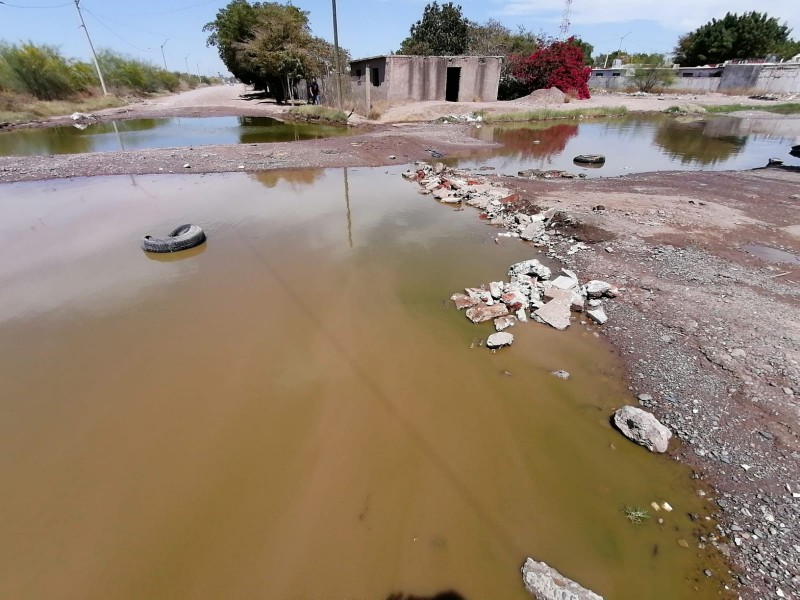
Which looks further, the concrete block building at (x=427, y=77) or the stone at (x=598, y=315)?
the concrete block building at (x=427, y=77)

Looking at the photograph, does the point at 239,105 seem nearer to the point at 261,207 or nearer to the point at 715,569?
the point at 261,207

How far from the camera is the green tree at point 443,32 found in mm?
35812

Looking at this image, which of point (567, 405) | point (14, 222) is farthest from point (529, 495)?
point (14, 222)

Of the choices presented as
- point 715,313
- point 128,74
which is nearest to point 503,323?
point 715,313

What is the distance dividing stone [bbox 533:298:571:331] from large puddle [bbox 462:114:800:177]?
8796mm

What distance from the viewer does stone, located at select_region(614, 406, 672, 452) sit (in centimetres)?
322

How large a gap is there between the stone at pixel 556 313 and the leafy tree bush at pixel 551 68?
3297 cm

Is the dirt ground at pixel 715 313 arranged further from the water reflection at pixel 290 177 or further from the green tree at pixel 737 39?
the green tree at pixel 737 39

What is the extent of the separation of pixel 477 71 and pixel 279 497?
3013 cm

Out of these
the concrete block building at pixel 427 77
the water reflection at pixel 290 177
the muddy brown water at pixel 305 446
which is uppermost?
the concrete block building at pixel 427 77

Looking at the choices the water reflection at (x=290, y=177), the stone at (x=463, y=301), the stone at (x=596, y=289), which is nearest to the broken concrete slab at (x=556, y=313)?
the stone at (x=596, y=289)

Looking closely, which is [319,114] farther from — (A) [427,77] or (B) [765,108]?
(B) [765,108]

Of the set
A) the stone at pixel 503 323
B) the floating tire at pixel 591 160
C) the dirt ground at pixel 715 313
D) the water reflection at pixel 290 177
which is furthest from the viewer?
the floating tire at pixel 591 160

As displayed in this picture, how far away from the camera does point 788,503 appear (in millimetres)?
2701
